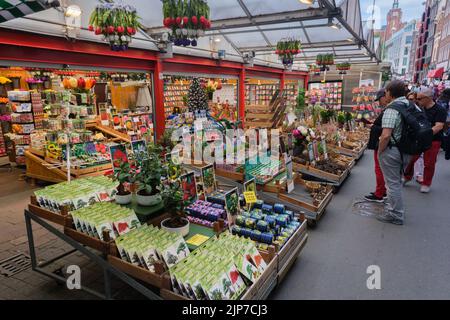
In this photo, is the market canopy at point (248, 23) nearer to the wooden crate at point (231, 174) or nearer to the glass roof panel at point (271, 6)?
the glass roof panel at point (271, 6)

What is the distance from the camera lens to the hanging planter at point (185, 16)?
3.78 meters

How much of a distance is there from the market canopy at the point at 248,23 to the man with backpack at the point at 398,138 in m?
2.58

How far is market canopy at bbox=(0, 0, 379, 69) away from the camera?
5340 mm

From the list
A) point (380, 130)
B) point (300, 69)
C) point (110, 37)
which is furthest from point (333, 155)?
point (300, 69)

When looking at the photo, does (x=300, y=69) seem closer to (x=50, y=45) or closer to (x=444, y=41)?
(x=50, y=45)

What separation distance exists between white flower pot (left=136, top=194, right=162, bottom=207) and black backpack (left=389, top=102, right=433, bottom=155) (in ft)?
10.3

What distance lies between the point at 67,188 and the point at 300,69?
1593cm

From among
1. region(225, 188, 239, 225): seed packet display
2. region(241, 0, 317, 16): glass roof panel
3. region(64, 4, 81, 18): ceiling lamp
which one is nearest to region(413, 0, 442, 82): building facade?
region(241, 0, 317, 16): glass roof panel

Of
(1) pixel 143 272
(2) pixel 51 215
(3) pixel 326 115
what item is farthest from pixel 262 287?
(3) pixel 326 115

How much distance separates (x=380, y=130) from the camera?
416 centimetres

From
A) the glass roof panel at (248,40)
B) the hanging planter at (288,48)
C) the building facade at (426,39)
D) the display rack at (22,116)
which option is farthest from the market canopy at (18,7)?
the building facade at (426,39)

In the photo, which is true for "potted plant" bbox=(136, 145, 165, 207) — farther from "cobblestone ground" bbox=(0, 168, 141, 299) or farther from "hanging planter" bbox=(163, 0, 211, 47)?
"hanging planter" bbox=(163, 0, 211, 47)

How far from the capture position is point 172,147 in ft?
14.1

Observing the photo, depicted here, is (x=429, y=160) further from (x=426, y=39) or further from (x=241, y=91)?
(x=426, y=39)
